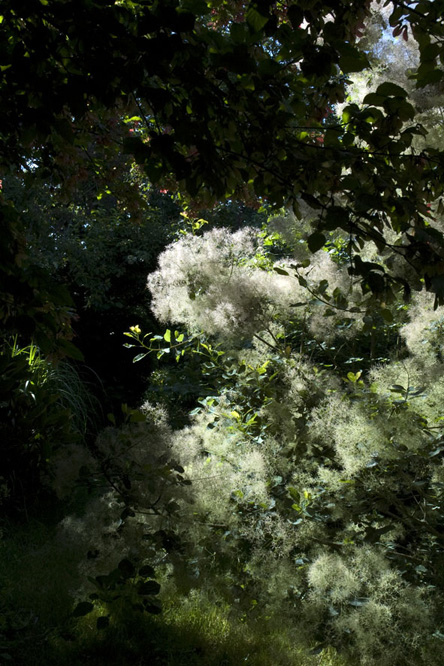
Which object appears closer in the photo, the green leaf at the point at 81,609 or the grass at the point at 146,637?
the green leaf at the point at 81,609

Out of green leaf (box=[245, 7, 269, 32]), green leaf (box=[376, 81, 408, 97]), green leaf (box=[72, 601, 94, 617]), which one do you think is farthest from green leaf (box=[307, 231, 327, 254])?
green leaf (box=[72, 601, 94, 617])

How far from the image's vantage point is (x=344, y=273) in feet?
8.37

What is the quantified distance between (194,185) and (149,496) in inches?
49.7

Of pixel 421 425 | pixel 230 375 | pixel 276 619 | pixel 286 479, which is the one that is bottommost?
pixel 276 619

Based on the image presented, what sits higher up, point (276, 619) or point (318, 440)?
point (318, 440)

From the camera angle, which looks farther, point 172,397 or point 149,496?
point 172,397

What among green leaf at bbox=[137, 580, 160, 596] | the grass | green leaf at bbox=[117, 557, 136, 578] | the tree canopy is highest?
the tree canopy

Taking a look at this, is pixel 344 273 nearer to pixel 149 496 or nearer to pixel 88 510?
pixel 149 496

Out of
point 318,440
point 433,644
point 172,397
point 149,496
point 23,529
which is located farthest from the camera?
point 172,397

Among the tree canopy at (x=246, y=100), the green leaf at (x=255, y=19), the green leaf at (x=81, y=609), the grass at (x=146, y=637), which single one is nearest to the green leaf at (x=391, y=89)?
the tree canopy at (x=246, y=100)

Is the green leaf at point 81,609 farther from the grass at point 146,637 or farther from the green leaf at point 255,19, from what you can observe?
the green leaf at point 255,19

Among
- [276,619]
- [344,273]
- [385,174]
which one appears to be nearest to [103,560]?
[276,619]

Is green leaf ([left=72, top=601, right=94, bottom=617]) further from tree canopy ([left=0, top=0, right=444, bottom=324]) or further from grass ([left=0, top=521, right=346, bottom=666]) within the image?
tree canopy ([left=0, top=0, right=444, bottom=324])

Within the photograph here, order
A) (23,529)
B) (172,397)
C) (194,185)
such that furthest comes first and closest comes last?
(172,397) < (23,529) < (194,185)
